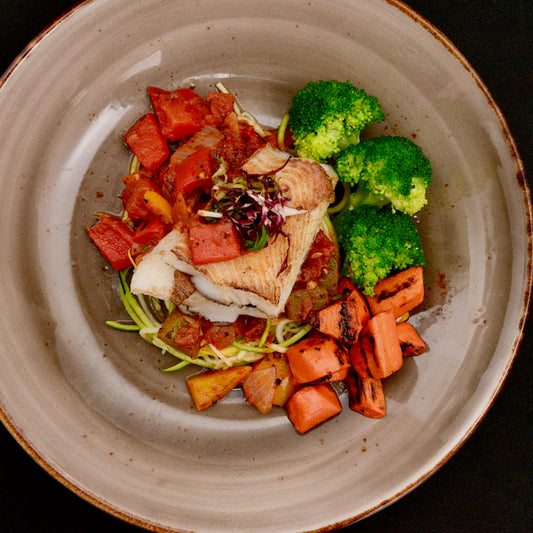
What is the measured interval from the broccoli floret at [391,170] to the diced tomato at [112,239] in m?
1.83

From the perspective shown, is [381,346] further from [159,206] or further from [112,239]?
[112,239]

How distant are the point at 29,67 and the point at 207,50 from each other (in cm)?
137

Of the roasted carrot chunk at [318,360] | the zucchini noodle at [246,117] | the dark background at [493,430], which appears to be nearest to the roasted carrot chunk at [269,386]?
the roasted carrot chunk at [318,360]

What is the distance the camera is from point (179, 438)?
3.96 m

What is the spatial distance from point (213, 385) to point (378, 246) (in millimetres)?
1747

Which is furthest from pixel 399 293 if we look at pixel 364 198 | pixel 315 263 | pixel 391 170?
pixel 391 170

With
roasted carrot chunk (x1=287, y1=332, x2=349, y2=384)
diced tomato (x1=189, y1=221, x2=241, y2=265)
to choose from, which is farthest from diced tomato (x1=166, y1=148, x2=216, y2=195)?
roasted carrot chunk (x1=287, y1=332, x2=349, y2=384)

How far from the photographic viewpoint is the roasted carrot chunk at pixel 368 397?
12.7 ft

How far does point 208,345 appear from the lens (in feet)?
13.5

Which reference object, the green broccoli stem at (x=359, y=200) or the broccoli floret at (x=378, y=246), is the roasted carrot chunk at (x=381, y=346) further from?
the green broccoli stem at (x=359, y=200)

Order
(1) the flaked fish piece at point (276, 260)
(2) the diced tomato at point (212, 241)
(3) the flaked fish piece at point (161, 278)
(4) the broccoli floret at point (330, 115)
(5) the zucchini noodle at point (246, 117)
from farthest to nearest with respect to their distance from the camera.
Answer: (5) the zucchini noodle at point (246, 117) < (4) the broccoli floret at point (330, 115) < (3) the flaked fish piece at point (161, 278) < (1) the flaked fish piece at point (276, 260) < (2) the diced tomato at point (212, 241)

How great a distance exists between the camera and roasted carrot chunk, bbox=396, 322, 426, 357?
3906 millimetres

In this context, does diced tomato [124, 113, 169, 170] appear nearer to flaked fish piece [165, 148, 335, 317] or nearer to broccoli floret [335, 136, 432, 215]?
flaked fish piece [165, 148, 335, 317]

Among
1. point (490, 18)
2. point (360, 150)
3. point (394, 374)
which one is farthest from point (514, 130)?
point (394, 374)
